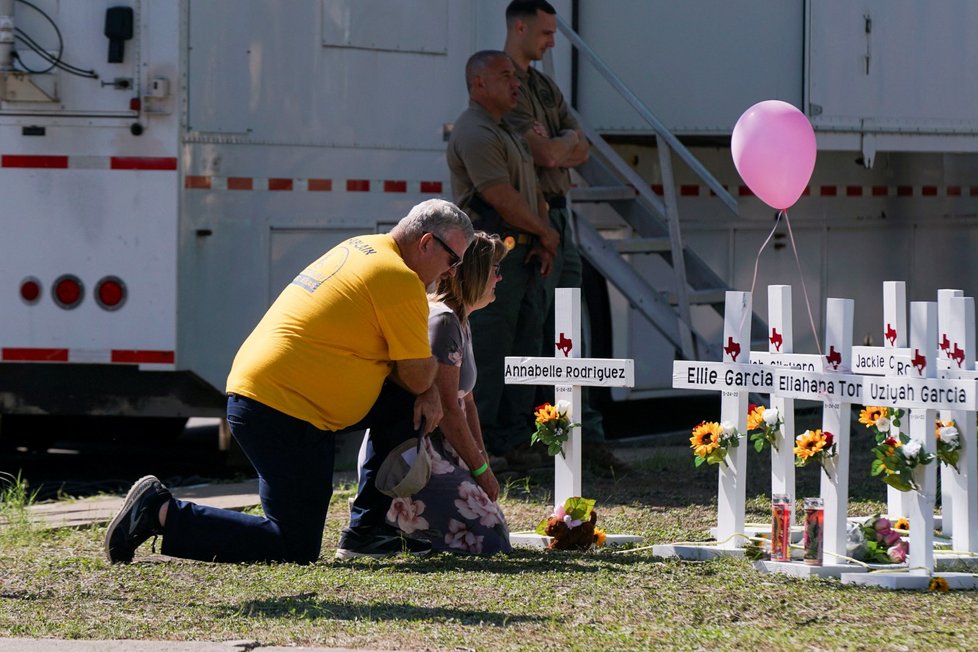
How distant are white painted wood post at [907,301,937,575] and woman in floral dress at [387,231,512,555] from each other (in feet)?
4.50

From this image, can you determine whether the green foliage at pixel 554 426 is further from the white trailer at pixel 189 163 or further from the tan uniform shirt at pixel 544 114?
the white trailer at pixel 189 163

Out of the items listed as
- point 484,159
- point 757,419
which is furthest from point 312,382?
point 484,159

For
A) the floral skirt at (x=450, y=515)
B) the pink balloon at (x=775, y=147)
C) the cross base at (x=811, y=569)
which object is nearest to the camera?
the cross base at (x=811, y=569)

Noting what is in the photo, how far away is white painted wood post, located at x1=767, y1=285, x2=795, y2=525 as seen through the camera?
5.10m

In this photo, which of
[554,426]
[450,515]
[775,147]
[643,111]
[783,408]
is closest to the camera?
[783,408]

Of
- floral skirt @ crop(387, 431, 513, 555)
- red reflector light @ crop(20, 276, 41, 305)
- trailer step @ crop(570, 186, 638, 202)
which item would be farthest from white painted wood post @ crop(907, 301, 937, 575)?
red reflector light @ crop(20, 276, 41, 305)

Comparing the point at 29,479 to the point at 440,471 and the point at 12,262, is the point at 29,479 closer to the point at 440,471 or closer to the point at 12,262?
the point at 12,262

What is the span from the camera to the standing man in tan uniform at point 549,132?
23.8ft

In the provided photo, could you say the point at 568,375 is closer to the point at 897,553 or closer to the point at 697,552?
the point at 697,552

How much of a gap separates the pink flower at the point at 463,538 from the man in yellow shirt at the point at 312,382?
39cm

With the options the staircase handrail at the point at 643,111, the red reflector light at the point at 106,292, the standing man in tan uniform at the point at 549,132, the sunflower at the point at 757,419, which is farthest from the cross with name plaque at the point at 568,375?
the staircase handrail at the point at 643,111

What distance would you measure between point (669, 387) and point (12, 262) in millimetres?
3886

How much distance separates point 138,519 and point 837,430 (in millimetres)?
2243

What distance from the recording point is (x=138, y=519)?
4.91 meters
